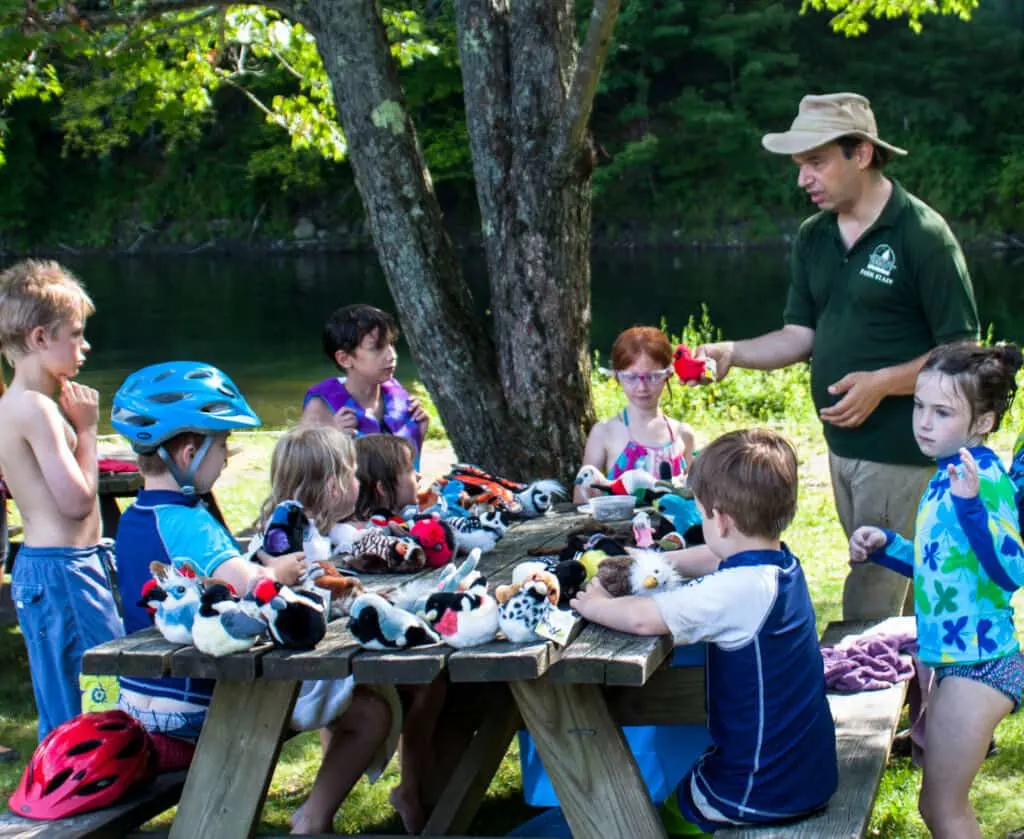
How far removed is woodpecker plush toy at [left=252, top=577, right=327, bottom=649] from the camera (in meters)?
3.22

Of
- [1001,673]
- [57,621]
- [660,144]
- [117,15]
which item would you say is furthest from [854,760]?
[660,144]

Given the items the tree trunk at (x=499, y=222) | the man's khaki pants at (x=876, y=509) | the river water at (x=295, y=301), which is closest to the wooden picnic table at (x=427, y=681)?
the man's khaki pants at (x=876, y=509)

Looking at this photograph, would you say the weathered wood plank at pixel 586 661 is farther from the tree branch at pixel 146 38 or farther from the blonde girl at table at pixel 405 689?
the tree branch at pixel 146 38

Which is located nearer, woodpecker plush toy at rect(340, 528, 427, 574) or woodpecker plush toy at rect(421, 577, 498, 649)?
woodpecker plush toy at rect(421, 577, 498, 649)

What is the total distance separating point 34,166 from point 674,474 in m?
41.7

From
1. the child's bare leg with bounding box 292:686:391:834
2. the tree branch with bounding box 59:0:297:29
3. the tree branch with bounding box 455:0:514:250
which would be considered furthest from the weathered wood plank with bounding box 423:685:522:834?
the tree branch with bounding box 59:0:297:29

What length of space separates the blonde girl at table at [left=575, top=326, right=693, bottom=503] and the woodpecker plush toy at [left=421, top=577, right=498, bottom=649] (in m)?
2.26

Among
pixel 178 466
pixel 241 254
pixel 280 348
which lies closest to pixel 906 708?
pixel 178 466

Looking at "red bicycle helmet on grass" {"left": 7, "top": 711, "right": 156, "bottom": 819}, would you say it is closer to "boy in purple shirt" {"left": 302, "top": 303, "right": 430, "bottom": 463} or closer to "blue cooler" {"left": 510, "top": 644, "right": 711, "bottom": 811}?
"blue cooler" {"left": 510, "top": 644, "right": 711, "bottom": 811}

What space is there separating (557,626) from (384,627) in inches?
15.8

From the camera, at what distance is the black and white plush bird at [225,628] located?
3.19m

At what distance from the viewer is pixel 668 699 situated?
13.8 feet

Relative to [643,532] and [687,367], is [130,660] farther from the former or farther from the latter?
[687,367]

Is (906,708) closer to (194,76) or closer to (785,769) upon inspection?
(785,769)
